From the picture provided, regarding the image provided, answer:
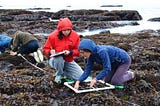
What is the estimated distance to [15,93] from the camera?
352 inches

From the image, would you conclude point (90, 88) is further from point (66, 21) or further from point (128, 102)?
point (66, 21)

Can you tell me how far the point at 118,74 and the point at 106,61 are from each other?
816 mm

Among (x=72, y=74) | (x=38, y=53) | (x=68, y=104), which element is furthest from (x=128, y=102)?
(x=38, y=53)

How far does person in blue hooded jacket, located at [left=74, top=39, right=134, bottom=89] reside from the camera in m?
8.46

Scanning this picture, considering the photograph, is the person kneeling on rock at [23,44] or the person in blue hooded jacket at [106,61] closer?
the person in blue hooded jacket at [106,61]

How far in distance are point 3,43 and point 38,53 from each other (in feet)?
5.21

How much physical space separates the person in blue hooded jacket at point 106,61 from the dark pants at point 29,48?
5.65 m

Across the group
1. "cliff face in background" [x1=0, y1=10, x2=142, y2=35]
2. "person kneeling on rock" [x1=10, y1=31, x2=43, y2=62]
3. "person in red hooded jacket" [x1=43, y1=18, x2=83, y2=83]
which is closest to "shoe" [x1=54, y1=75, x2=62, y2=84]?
"person in red hooded jacket" [x1=43, y1=18, x2=83, y2=83]

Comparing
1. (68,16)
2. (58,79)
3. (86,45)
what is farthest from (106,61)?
(68,16)

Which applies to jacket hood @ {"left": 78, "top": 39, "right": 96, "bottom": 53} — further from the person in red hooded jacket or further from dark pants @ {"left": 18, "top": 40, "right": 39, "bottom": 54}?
dark pants @ {"left": 18, "top": 40, "right": 39, "bottom": 54}

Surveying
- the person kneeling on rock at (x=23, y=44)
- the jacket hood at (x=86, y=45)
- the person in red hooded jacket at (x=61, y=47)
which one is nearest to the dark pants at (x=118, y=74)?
the person in red hooded jacket at (x=61, y=47)

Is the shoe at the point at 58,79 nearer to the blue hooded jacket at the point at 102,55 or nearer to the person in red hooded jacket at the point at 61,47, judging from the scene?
the person in red hooded jacket at the point at 61,47

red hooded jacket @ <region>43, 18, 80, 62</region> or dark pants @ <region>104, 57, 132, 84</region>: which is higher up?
red hooded jacket @ <region>43, 18, 80, 62</region>

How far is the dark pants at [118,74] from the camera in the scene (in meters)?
9.27
